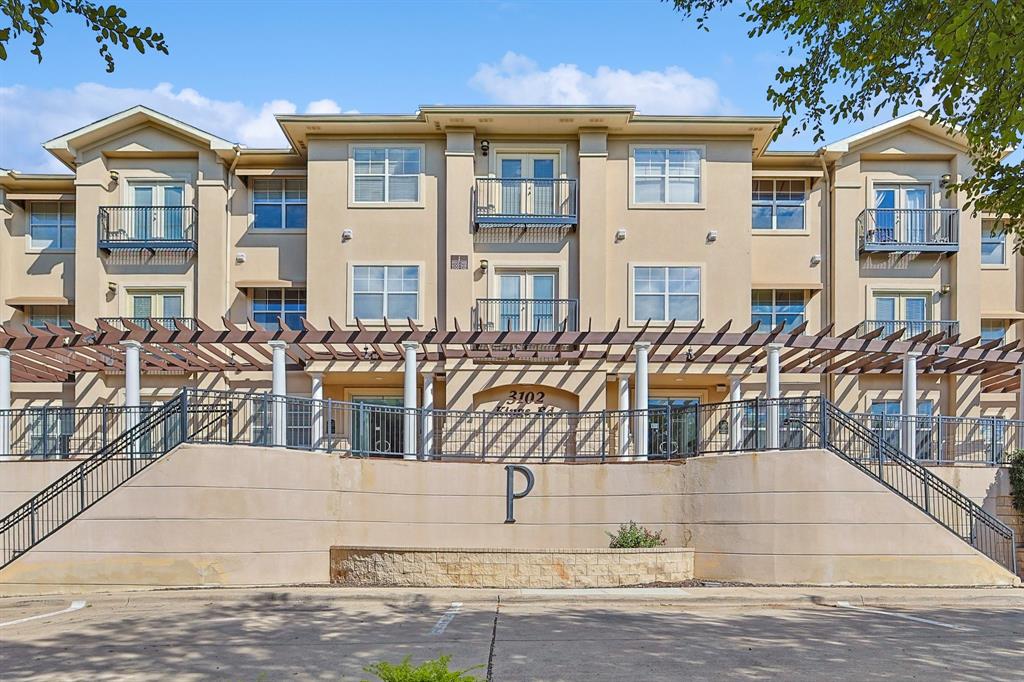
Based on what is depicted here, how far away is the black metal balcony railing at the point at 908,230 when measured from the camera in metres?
26.9

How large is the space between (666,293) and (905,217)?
24.0ft

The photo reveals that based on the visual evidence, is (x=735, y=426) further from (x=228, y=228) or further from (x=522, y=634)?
(x=228, y=228)

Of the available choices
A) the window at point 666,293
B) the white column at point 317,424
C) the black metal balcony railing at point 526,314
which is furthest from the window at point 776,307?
the white column at point 317,424

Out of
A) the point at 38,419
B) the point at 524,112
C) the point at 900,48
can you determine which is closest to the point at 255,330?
the point at 38,419

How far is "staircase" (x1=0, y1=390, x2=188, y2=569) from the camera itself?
17.3m

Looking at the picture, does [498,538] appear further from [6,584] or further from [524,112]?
[524,112]

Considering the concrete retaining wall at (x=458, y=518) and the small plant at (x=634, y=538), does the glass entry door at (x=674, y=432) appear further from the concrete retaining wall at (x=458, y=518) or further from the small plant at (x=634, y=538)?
the small plant at (x=634, y=538)

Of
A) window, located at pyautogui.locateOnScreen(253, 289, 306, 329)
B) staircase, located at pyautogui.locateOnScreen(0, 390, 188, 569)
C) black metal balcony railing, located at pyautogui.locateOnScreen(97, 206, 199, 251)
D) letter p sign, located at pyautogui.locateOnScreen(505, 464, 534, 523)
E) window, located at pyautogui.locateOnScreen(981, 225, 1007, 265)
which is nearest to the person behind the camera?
staircase, located at pyautogui.locateOnScreen(0, 390, 188, 569)

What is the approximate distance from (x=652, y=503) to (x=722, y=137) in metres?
11.6

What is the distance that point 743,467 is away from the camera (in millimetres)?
17734

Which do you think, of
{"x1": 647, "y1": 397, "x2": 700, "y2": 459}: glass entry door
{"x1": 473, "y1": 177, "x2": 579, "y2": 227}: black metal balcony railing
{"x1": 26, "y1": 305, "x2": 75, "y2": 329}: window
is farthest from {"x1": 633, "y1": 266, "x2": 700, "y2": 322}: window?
{"x1": 26, "y1": 305, "x2": 75, "y2": 329}: window

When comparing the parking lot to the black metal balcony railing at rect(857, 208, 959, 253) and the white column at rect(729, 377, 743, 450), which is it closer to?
the white column at rect(729, 377, 743, 450)

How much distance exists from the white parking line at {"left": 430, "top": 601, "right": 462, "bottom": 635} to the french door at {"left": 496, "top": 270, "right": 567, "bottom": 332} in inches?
463

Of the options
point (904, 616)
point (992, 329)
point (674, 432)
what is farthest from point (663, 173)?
point (904, 616)
